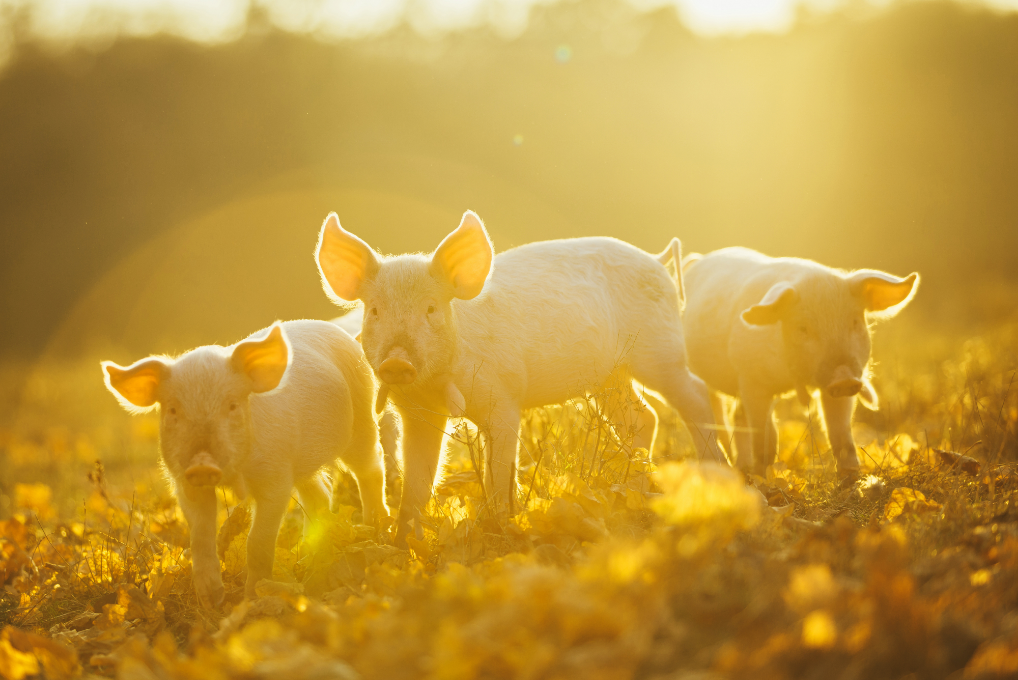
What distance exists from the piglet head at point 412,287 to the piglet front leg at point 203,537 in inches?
38.1

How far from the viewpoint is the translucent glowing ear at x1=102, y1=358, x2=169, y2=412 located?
3.73 meters

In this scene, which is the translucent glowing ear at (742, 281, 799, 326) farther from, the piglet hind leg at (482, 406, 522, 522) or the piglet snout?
the piglet hind leg at (482, 406, 522, 522)

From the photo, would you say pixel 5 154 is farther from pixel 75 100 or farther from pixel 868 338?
pixel 868 338

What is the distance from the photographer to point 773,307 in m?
4.98

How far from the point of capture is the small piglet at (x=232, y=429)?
3.67 meters

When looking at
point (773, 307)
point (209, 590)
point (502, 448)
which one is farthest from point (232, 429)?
point (773, 307)

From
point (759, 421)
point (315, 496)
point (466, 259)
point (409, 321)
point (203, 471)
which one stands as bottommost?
point (315, 496)

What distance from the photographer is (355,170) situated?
2088 cm

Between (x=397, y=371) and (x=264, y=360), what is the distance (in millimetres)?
602

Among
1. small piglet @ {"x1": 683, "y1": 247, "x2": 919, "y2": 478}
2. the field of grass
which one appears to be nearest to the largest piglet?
the field of grass

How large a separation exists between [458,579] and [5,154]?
76.4 feet

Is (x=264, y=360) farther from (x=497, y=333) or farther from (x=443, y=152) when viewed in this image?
(x=443, y=152)

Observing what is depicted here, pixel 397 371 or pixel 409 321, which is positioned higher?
pixel 409 321

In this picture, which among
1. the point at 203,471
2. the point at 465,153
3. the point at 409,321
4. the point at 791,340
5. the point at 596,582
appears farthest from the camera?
the point at 465,153
